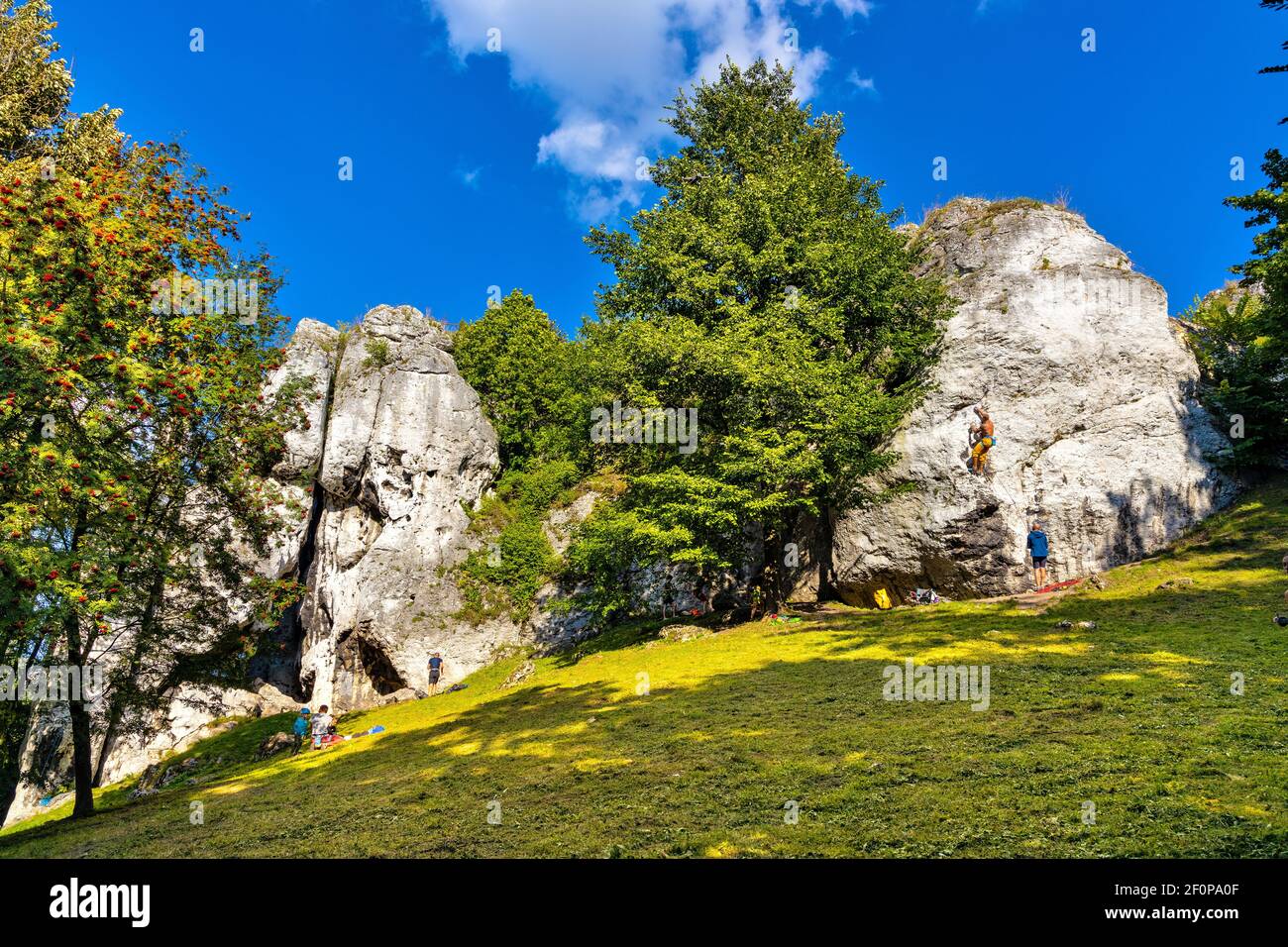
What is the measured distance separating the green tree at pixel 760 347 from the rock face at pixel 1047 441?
1908 millimetres

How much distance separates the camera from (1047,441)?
25.4 metres

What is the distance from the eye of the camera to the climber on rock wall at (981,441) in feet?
81.4

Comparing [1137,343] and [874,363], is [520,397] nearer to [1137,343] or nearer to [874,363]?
[874,363]

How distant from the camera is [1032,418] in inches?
1013

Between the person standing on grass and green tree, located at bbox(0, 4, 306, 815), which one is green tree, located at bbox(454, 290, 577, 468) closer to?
the person standing on grass

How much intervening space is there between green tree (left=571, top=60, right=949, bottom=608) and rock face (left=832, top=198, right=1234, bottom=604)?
191 centimetres

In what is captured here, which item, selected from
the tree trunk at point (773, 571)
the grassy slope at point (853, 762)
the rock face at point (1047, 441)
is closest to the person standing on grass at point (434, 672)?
the grassy slope at point (853, 762)

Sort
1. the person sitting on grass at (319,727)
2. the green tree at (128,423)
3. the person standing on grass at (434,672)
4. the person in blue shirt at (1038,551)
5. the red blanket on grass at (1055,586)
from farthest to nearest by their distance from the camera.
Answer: the person standing on grass at (434,672) → the person in blue shirt at (1038,551) → the red blanket on grass at (1055,586) → the person sitting on grass at (319,727) → the green tree at (128,423)

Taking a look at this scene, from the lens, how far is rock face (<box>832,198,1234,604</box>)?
23.8 metres

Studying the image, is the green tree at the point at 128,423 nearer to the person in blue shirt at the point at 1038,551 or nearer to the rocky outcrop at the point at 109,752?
the rocky outcrop at the point at 109,752

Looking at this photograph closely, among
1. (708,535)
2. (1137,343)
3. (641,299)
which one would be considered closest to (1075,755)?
(708,535)

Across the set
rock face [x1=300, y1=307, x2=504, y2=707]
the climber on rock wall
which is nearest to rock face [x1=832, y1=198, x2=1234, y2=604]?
the climber on rock wall
